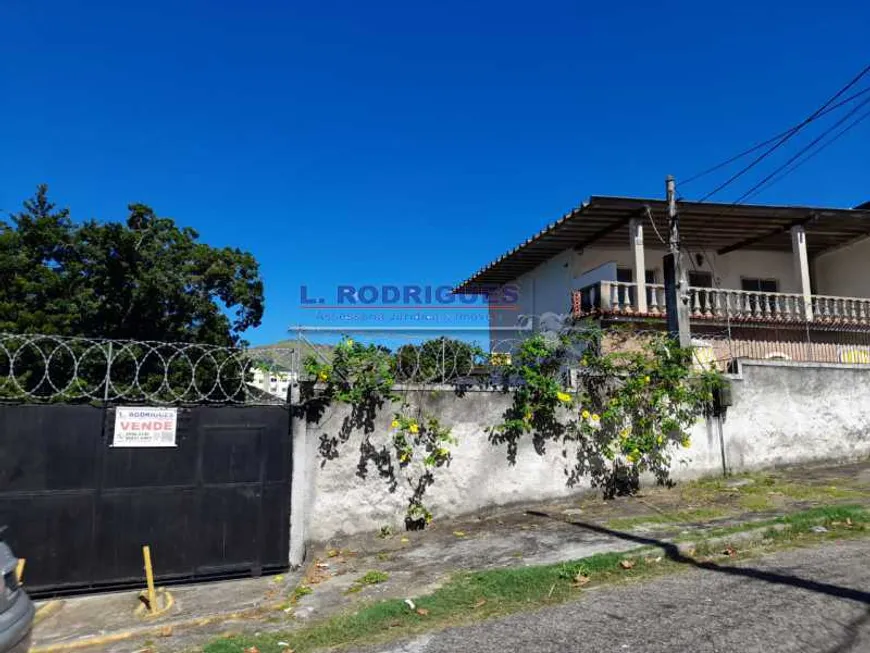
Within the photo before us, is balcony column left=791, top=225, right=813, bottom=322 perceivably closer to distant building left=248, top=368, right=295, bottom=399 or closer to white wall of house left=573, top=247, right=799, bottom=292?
white wall of house left=573, top=247, right=799, bottom=292

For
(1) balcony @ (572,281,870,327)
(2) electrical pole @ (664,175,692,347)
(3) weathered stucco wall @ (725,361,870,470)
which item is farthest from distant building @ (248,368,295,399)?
(1) balcony @ (572,281,870,327)

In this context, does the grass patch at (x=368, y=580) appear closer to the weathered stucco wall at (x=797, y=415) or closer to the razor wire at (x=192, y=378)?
the razor wire at (x=192, y=378)

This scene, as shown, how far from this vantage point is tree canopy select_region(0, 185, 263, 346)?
18.6 m

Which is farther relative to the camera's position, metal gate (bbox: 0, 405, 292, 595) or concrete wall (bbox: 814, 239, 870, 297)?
concrete wall (bbox: 814, 239, 870, 297)

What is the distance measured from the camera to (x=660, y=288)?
15.6 m

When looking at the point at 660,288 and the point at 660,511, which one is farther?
the point at 660,288

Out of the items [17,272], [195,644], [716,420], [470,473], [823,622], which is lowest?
[195,644]

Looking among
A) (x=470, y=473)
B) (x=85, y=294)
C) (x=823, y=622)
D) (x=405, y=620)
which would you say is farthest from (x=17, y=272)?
(x=823, y=622)

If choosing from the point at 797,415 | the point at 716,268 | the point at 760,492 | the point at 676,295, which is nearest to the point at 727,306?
the point at 716,268

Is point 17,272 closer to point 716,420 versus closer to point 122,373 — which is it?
point 122,373

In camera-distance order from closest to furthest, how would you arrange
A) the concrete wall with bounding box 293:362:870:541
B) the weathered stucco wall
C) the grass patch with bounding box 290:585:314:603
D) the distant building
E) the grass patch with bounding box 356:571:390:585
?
the grass patch with bounding box 290:585:314:603
the grass patch with bounding box 356:571:390:585
the distant building
the concrete wall with bounding box 293:362:870:541
the weathered stucco wall

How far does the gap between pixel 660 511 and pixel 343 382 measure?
14.5ft

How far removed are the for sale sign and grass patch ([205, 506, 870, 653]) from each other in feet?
7.12

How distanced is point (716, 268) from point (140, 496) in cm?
1822
